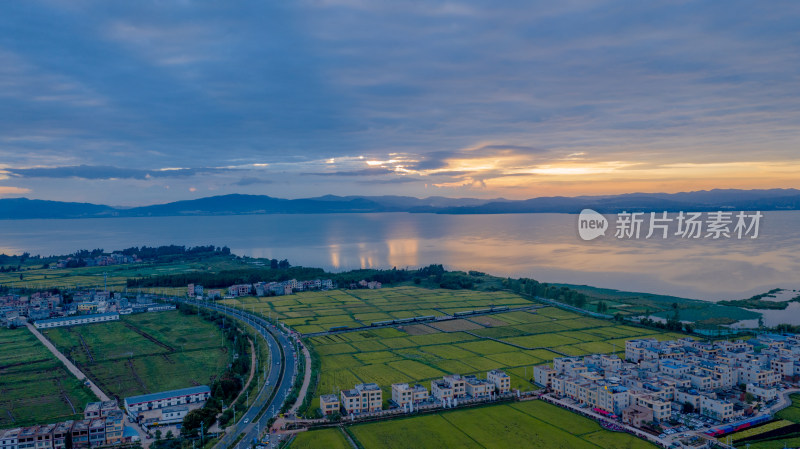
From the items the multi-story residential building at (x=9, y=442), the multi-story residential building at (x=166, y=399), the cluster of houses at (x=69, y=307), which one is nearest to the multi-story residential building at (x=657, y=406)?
the multi-story residential building at (x=166, y=399)

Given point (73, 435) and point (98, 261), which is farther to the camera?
point (98, 261)

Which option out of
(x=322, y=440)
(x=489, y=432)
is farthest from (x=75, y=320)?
(x=489, y=432)

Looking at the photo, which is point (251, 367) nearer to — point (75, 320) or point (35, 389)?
point (35, 389)

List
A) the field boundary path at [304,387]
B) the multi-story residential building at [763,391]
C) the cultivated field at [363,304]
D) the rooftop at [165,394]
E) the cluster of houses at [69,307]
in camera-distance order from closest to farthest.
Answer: the field boundary path at [304,387] < the rooftop at [165,394] < the multi-story residential building at [763,391] < the cluster of houses at [69,307] < the cultivated field at [363,304]

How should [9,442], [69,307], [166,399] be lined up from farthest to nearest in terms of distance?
[69,307] < [166,399] < [9,442]

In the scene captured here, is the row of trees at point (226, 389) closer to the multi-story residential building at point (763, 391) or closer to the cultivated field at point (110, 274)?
the cultivated field at point (110, 274)
